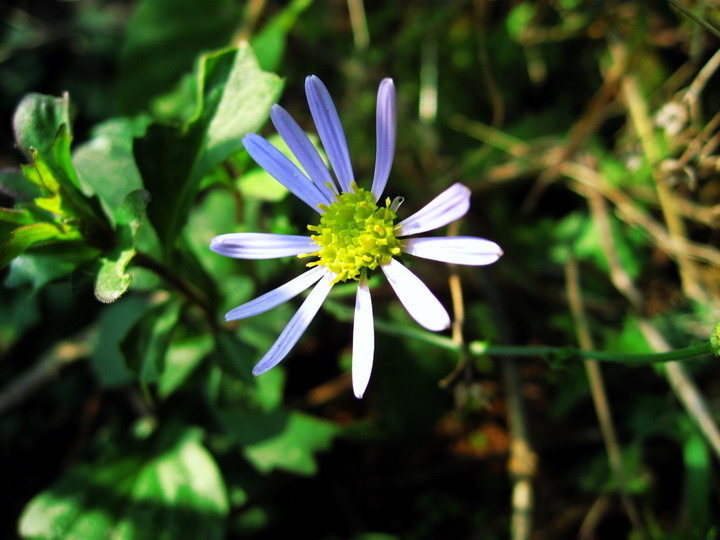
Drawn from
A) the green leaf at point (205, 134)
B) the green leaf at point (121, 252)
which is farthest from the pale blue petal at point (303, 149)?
the green leaf at point (121, 252)

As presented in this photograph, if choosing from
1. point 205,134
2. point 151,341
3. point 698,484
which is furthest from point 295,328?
point 698,484

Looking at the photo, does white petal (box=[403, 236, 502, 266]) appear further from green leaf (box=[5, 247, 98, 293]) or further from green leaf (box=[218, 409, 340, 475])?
green leaf (box=[218, 409, 340, 475])

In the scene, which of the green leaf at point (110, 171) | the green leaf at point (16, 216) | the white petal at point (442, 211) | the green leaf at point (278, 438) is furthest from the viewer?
the green leaf at point (278, 438)

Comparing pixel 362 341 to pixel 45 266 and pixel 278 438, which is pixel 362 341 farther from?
pixel 278 438

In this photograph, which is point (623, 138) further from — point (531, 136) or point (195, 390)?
point (195, 390)

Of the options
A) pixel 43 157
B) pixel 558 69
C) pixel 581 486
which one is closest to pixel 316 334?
pixel 581 486

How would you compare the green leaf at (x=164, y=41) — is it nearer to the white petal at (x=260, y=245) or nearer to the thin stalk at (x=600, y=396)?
the white petal at (x=260, y=245)
